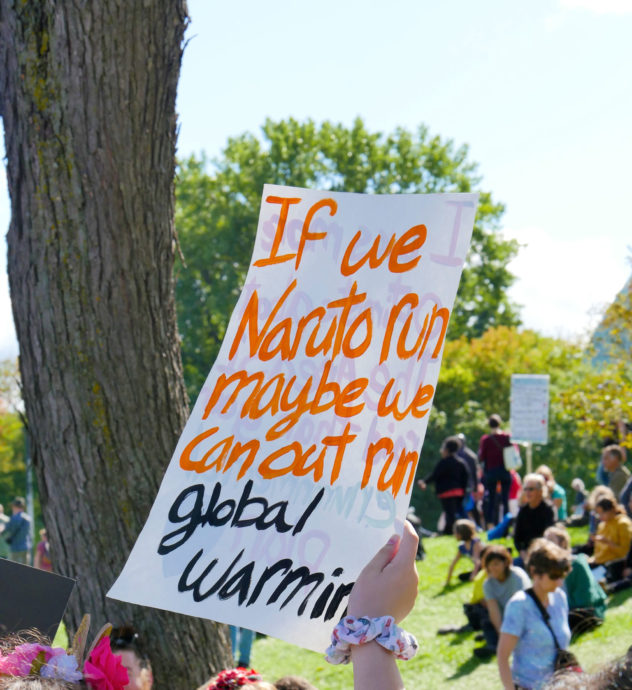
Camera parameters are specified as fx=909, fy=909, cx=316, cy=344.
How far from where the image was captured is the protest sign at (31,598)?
6.72ft

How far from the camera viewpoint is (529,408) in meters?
12.0

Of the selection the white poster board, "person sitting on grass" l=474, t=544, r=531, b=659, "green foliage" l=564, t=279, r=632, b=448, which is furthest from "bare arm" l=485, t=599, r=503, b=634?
the white poster board

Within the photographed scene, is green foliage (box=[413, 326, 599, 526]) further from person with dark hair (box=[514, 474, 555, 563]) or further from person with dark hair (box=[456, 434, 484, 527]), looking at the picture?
person with dark hair (box=[514, 474, 555, 563])

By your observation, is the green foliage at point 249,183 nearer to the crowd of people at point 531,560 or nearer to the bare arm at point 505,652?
A: the crowd of people at point 531,560

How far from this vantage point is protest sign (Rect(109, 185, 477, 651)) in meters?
2.04

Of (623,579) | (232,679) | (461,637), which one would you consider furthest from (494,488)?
(232,679)

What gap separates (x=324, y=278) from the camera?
2.22m

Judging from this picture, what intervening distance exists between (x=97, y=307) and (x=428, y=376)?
1.24m

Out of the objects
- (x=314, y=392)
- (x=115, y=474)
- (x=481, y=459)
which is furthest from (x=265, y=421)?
(x=481, y=459)

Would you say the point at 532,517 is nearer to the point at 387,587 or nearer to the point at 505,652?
the point at 505,652

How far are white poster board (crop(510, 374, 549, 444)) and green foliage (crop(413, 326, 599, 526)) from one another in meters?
10.1

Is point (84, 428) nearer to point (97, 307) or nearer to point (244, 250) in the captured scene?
point (97, 307)

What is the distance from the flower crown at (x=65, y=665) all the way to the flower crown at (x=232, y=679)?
78 cm

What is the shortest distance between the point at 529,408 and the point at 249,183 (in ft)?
69.9
